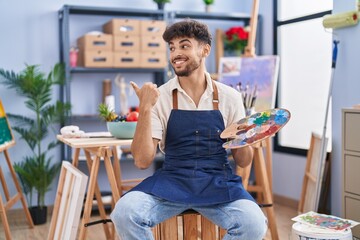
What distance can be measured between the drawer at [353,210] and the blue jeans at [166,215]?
103 cm

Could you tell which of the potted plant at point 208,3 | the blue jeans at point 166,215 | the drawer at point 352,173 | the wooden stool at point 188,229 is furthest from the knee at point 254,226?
the potted plant at point 208,3

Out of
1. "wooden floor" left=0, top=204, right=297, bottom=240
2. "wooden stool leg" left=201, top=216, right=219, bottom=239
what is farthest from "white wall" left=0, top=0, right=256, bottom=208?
"wooden stool leg" left=201, top=216, right=219, bottom=239

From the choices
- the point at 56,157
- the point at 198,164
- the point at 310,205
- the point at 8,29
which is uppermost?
the point at 8,29

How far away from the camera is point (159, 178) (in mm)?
2367

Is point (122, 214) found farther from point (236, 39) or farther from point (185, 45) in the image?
point (236, 39)

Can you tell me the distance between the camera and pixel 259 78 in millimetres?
4055

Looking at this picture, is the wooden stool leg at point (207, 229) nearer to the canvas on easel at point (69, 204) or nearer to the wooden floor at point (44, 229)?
the canvas on easel at point (69, 204)

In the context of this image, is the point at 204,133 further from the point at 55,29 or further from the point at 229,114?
the point at 55,29

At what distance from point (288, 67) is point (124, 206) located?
2952 mm

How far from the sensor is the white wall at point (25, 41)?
14.2 ft

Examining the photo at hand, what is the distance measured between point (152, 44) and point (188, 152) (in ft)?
7.33

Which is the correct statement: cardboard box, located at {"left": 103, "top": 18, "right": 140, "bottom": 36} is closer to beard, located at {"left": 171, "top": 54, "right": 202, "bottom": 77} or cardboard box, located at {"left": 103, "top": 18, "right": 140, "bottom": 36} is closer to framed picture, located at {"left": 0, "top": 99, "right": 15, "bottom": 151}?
framed picture, located at {"left": 0, "top": 99, "right": 15, "bottom": 151}

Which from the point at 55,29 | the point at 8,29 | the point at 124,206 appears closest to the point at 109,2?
the point at 55,29

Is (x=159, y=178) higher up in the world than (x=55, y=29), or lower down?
lower down
